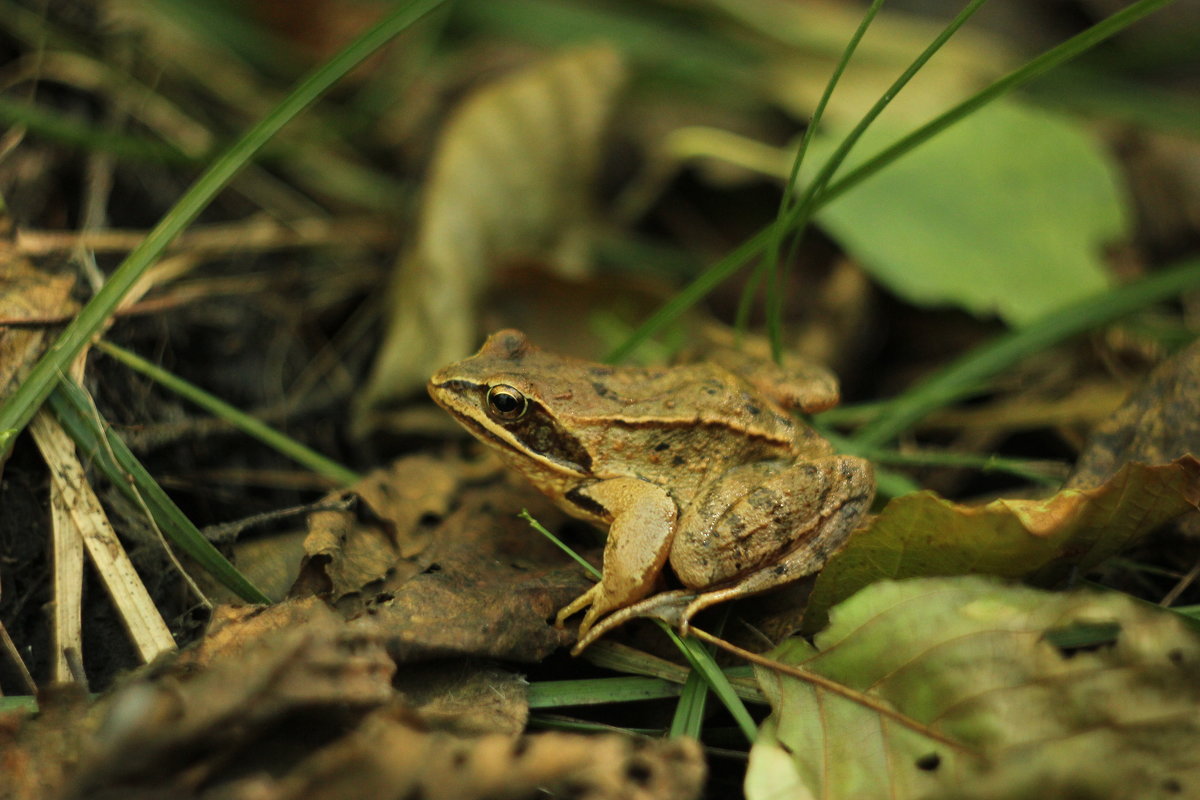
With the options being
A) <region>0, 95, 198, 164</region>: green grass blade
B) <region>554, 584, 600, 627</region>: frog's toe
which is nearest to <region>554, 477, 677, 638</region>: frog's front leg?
<region>554, 584, 600, 627</region>: frog's toe

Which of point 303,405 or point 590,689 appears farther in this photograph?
point 303,405

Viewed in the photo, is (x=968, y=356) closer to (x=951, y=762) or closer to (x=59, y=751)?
(x=951, y=762)

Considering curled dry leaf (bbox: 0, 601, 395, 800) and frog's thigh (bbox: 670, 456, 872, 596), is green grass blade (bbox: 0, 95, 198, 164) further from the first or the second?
frog's thigh (bbox: 670, 456, 872, 596)

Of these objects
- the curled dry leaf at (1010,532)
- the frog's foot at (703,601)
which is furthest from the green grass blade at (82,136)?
the curled dry leaf at (1010,532)

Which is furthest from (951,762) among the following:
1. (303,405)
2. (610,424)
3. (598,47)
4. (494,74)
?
(494,74)

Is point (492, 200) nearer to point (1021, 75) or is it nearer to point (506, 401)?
point (506, 401)

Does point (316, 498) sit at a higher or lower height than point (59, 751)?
higher
